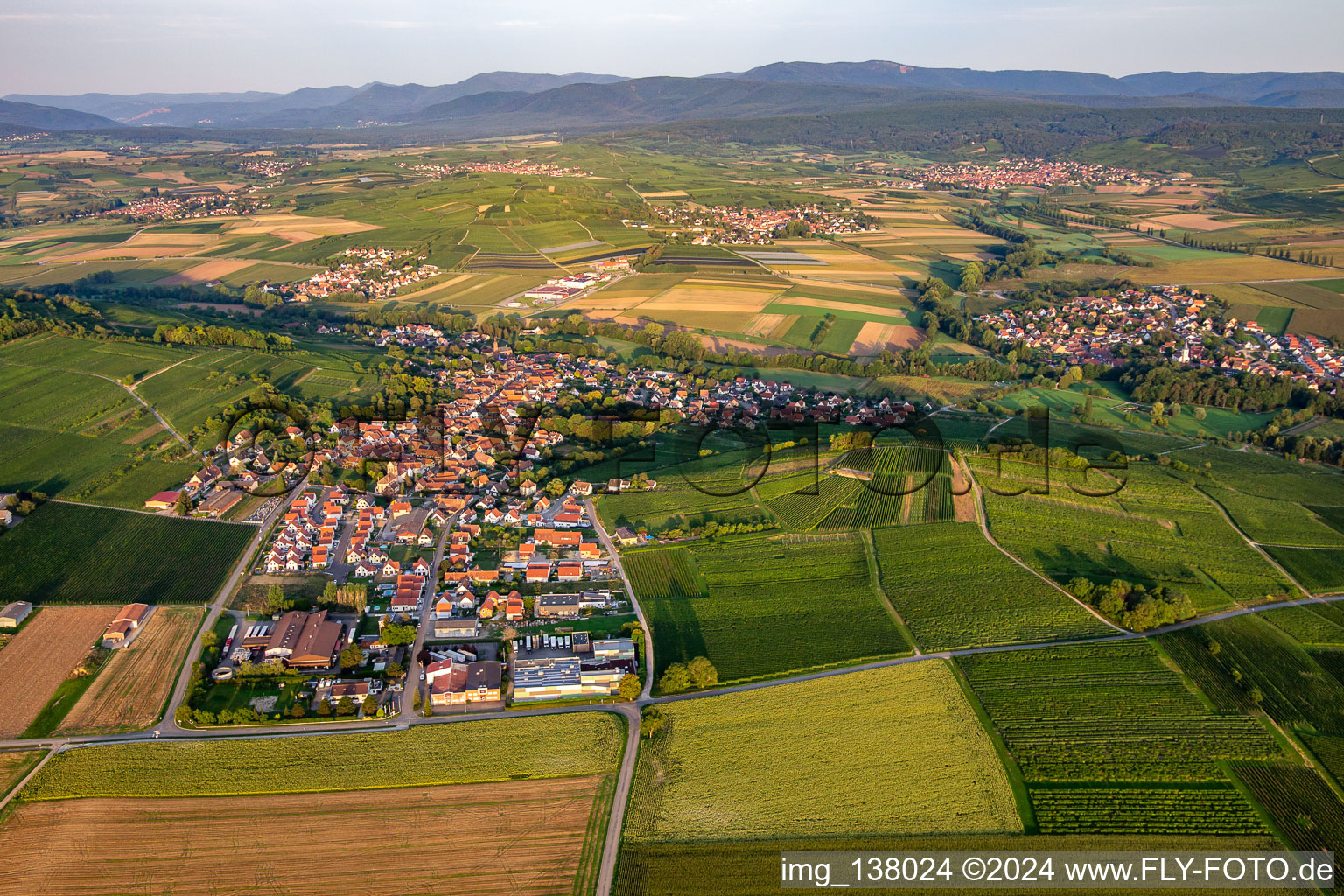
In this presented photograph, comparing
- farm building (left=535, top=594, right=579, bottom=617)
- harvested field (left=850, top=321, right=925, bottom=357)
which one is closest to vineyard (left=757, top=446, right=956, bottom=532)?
farm building (left=535, top=594, right=579, bottom=617)

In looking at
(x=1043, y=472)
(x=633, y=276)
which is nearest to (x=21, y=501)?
(x=1043, y=472)

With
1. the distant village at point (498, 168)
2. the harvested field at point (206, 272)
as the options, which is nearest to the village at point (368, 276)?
the harvested field at point (206, 272)

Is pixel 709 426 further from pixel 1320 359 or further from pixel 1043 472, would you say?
pixel 1320 359

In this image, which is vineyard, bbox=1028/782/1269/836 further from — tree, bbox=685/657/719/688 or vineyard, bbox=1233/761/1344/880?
tree, bbox=685/657/719/688

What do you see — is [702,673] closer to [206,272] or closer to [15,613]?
[15,613]

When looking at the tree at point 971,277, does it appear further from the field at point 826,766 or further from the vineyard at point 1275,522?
the field at point 826,766
